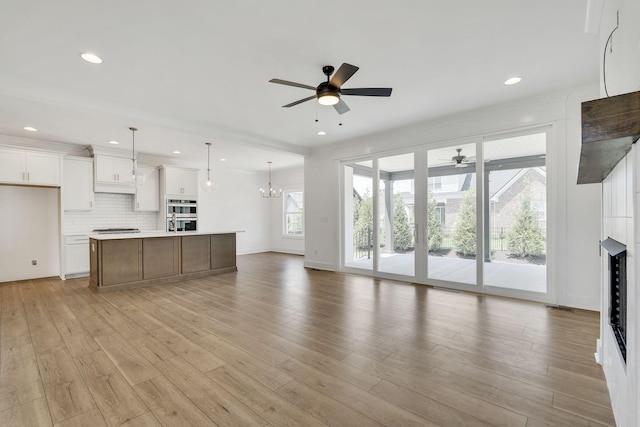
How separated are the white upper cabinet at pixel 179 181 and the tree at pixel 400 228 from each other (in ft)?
17.4

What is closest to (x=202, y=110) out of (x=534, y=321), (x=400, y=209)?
(x=400, y=209)

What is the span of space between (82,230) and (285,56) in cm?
627

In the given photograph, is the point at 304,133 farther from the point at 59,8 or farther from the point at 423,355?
the point at 423,355

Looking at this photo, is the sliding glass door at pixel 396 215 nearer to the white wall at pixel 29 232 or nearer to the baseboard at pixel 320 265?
the baseboard at pixel 320 265

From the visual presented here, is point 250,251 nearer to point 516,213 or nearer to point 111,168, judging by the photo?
point 111,168

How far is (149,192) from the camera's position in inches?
283

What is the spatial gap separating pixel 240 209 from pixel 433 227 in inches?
259

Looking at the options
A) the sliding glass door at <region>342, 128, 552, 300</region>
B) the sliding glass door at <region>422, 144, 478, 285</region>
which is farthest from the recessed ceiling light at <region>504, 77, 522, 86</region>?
the sliding glass door at <region>422, 144, 478, 285</region>

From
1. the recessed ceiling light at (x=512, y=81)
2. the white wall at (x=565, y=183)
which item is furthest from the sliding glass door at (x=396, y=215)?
the recessed ceiling light at (x=512, y=81)

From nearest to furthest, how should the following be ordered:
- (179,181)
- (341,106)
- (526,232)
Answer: (341,106) → (526,232) → (179,181)

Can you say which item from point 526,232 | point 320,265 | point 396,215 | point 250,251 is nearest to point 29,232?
point 250,251

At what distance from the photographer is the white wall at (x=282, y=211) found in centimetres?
943

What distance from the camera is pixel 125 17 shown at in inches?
93.9

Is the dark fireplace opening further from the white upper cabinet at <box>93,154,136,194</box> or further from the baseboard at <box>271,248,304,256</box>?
the baseboard at <box>271,248,304,256</box>
